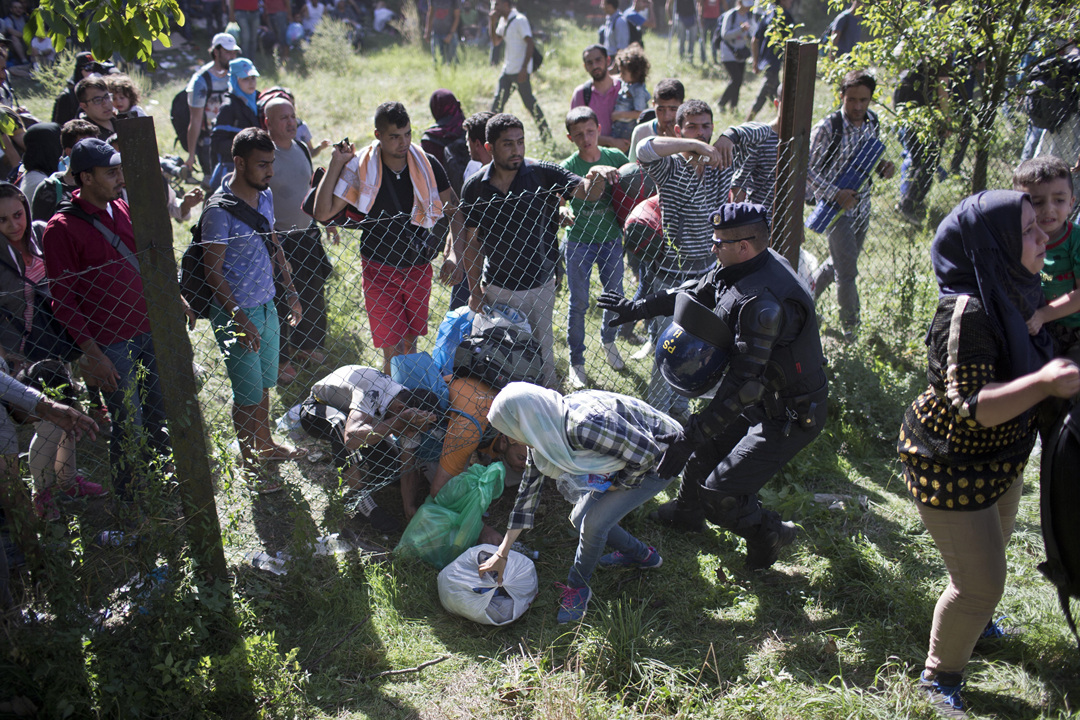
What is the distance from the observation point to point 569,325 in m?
5.31

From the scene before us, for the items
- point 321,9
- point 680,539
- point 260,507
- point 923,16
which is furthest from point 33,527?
point 321,9

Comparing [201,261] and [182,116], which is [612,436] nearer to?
[201,261]

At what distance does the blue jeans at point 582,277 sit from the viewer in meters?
5.23

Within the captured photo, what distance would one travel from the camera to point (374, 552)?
12.4 ft

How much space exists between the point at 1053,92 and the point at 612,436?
14.6ft

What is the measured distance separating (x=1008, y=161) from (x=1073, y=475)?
6886 millimetres

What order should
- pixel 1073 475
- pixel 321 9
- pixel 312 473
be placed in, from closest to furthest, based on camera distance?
pixel 1073 475, pixel 312 473, pixel 321 9

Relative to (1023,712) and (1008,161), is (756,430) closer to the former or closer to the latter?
(1023,712)

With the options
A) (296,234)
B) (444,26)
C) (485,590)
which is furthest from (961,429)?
(444,26)

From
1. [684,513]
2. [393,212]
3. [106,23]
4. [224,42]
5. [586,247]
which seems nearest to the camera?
[106,23]

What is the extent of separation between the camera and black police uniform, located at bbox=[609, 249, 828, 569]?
10.0 feet

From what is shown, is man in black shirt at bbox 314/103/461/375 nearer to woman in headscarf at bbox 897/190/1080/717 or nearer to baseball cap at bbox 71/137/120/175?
baseball cap at bbox 71/137/120/175

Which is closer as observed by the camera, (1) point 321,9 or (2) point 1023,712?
(2) point 1023,712

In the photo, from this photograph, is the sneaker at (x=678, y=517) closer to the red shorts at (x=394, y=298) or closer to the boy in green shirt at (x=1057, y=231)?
the boy in green shirt at (x=1057, y=231)
